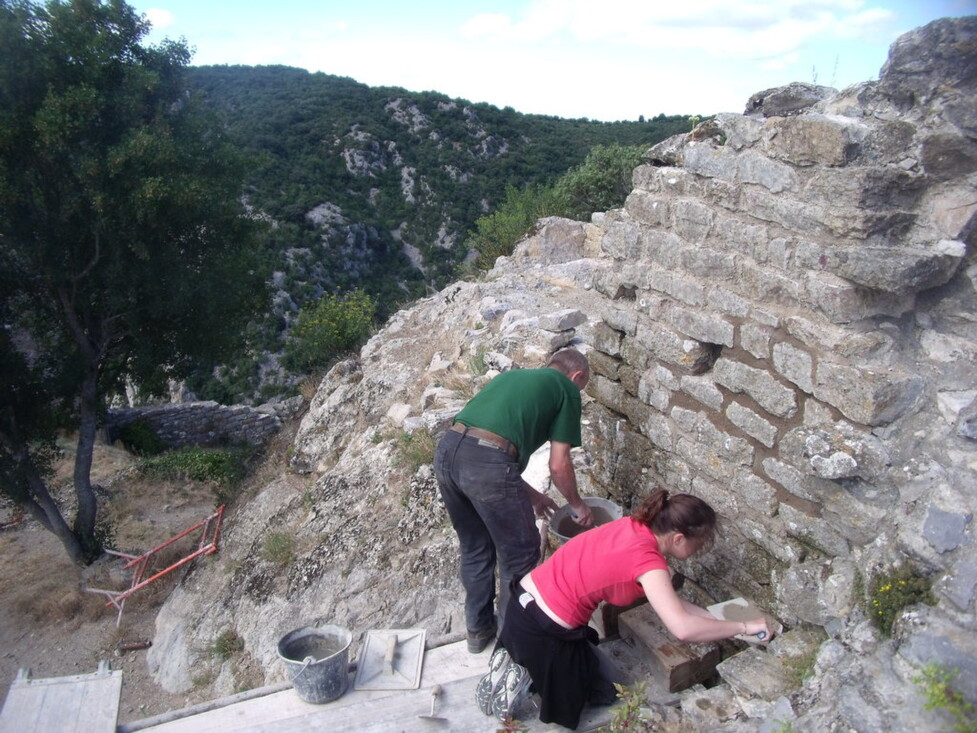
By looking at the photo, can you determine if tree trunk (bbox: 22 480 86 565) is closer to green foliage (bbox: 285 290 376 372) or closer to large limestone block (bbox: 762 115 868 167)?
green foliage (bbox: 285 290 376 372)

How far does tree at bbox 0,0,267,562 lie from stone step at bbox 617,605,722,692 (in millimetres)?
6507

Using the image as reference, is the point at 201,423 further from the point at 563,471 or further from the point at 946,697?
the point at 946,697

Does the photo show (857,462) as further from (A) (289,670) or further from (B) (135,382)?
(B) (135,382)

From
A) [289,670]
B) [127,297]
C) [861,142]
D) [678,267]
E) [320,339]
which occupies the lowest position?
[320,339]

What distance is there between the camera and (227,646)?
5000 millimetres

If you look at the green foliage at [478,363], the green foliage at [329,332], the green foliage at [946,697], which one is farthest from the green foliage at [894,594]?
the green foliage at [329,332]

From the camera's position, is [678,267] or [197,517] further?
[197,517]

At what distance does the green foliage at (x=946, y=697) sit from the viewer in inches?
79.2

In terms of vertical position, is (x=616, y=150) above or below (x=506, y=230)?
above

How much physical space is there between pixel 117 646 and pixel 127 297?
377 cm

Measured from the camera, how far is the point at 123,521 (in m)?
9.52

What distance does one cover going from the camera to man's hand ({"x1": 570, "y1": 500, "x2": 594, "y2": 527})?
3.61 m

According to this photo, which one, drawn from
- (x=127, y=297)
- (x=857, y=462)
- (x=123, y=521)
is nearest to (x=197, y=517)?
(x=123, y=521)

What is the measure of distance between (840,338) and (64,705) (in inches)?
148
